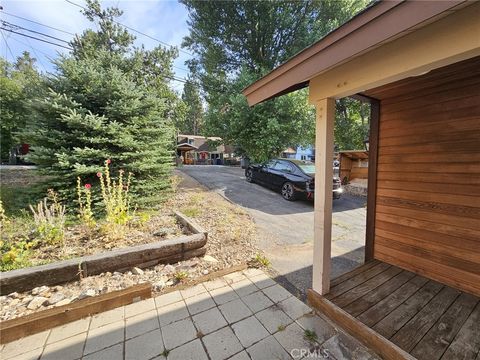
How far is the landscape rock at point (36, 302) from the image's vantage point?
1990mm

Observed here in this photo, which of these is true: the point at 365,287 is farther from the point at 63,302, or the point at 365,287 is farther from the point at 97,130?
the point at 97,130

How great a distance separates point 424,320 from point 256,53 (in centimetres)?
1214

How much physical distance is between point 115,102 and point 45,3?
12.6ft

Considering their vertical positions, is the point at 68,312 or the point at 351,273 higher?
the point at 68,312

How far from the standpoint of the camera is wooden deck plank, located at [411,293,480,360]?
1.62 meters

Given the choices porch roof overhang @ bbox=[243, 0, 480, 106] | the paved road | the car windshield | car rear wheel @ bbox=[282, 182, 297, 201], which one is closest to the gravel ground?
the paved road

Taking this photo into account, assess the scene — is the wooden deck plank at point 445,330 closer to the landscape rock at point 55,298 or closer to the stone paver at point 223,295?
the stone paver at point 223,295

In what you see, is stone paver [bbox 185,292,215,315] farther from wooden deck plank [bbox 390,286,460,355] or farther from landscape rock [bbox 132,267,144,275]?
wooden deck plank [bbox 390,286,460,355]

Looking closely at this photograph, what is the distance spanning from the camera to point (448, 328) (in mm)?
1847

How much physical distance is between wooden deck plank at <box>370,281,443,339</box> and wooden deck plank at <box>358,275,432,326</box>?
30mm

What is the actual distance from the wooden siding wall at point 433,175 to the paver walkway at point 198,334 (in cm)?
163

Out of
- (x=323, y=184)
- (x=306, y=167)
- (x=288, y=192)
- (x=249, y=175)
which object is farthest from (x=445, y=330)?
(x=249, y=175)

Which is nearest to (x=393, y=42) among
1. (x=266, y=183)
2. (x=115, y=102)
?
(x=115, y=102)

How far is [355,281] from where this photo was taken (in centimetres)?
251
